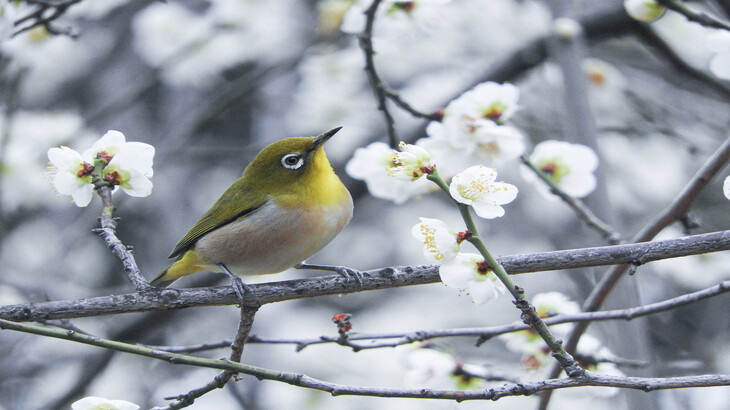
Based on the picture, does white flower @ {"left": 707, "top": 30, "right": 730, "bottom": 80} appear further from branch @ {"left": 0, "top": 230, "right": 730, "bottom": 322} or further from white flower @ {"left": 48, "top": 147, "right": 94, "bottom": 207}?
white flower @ {"left": 48, "top": 147, "right": 94, "bottom": 207}

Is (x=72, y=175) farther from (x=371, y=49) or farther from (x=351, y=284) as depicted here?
(x=371, y=49)

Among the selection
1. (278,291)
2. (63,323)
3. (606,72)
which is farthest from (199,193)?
(278,291)

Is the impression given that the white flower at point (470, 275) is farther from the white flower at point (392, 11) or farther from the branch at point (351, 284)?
the white flower at point (392, 11)

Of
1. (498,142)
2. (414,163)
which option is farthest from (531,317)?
(498,142)

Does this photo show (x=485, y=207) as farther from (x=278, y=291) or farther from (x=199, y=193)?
(x=199, y=193)

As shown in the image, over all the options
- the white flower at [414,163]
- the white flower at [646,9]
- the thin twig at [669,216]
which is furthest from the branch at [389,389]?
the white flower at [646,9]

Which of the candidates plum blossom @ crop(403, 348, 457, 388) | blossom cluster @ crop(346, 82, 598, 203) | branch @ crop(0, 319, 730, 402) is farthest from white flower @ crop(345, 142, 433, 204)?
branch @ crop(0, 319, 730, 402)

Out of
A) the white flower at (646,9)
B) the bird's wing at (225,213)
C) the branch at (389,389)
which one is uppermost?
the white flower at (646,9)
